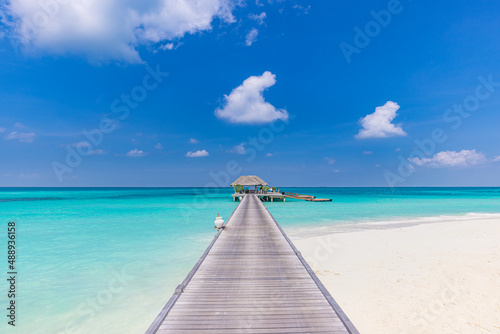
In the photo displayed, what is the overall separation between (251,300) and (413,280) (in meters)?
5.16

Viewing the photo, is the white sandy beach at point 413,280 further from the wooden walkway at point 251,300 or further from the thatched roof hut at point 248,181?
the thatched roof hut at point 248,181

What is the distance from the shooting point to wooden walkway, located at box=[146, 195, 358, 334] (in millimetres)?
3738

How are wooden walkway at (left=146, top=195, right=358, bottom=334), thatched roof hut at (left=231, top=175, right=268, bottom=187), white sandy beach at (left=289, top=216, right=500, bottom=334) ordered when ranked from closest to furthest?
wooden walkway at (left=146, top=195, right=358, bottom=334) < white sandy beach at (left=289, top=216, right=500, bottom=334) < thatched roof hut at (left=231, top=175, right=268, bottom=187)

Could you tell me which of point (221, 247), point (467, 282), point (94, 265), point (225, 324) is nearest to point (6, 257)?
point (94, 265)

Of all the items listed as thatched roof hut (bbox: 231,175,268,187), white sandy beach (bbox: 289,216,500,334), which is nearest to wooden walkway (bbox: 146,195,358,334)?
white sandy beach (bbox: 289,216,500,334)

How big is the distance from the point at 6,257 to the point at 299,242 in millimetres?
13150

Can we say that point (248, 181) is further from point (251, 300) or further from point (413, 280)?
point (251, 300)

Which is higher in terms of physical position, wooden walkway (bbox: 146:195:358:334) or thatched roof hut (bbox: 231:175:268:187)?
thatched roof hut (bbox: 231:175:268:187)

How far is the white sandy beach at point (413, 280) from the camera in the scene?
4871 mm

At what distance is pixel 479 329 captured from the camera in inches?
177

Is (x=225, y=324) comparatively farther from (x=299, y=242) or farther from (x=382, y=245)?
(x=382, y=245)

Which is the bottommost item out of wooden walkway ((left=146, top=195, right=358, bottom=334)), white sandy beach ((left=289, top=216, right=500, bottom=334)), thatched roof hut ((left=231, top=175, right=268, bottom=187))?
white sandy beach ((left=289, top=216, right=500, bottom=334))

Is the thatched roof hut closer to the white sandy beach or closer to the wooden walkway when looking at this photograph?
the white sandy beach

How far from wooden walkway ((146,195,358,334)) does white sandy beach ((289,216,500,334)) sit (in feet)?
4.10
